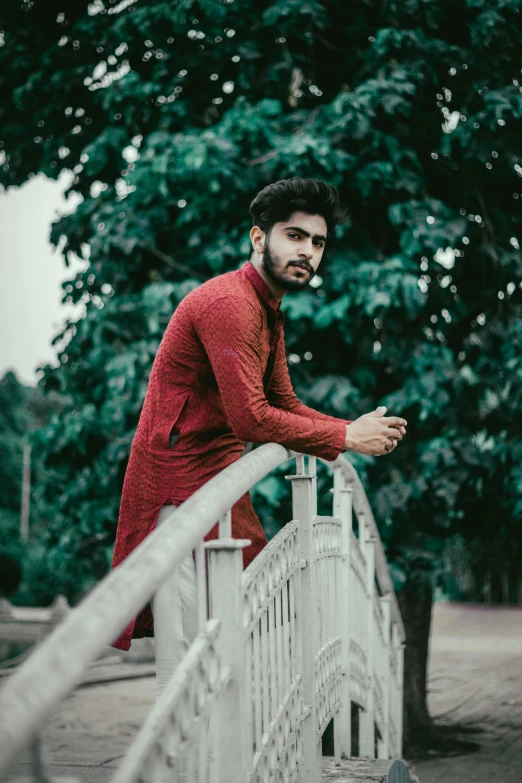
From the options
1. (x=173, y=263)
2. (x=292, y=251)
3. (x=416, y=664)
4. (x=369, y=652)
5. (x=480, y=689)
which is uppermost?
(x=173, y=263)

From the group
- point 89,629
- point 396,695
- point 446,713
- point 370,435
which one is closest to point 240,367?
point 370,435

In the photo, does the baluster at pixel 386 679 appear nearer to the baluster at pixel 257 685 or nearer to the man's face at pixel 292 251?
the man's face at pixel 292 251

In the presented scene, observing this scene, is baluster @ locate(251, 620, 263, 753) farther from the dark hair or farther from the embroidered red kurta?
the dark hair

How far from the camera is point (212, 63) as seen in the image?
21.5 ft

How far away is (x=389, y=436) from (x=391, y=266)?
3.15m

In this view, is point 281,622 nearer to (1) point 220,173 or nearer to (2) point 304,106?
(1) point 220,173

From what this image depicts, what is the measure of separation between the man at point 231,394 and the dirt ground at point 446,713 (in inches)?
55.2

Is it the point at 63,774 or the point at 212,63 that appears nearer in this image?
the point at 63,774

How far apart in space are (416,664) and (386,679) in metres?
2.12

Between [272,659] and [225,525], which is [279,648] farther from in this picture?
[225,525]

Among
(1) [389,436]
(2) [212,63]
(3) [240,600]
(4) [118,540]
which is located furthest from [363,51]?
(3) [240,600]

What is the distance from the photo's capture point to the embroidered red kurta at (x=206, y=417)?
Result: 254 cm

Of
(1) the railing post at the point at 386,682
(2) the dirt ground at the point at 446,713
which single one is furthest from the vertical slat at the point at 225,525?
(1) the railing post at the point at 386,682

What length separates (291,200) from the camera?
288cm
